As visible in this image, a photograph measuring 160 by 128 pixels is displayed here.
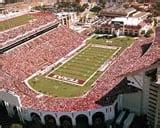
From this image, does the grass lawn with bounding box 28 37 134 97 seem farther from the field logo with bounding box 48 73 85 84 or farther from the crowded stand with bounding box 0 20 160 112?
the crowded stand with bounding box 0 20 160 112

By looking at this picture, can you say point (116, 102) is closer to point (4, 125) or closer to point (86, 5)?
point (4, 125)

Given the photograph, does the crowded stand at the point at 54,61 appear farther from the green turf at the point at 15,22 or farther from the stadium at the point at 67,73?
the green turf at the point at 15,22

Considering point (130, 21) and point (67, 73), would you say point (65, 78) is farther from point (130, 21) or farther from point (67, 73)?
point (130, 21)

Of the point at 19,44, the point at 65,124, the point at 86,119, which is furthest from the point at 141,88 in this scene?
the point at 19,44

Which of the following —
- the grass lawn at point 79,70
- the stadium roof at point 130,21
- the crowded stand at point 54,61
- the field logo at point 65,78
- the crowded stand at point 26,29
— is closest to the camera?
the crowded stand at point 54,61

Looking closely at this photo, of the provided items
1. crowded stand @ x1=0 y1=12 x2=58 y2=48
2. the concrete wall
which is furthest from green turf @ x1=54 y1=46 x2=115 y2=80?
the concrete wall

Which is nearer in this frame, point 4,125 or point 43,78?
point 4,125

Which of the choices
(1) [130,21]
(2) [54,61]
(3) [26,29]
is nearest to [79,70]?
(2) [54,61]

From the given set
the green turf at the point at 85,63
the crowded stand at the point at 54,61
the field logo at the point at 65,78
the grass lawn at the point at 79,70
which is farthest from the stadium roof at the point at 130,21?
the field logo at the point at 65,78
